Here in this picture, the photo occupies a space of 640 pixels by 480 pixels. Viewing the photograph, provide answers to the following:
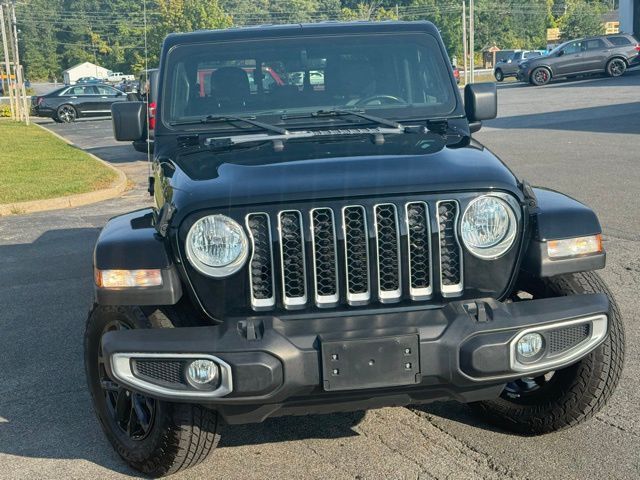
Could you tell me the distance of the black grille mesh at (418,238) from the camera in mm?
3605

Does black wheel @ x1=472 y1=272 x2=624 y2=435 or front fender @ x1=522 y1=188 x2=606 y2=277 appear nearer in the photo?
front fender @ x1=522 y1=188 x2=606 y2=277

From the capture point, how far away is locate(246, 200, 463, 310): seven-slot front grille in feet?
11.7

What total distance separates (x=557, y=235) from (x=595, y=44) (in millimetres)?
37177

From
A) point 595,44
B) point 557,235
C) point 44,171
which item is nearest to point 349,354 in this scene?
point 557,235

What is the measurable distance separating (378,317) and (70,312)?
4.02 metres

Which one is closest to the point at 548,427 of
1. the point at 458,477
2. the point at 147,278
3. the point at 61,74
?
the point at 458,477

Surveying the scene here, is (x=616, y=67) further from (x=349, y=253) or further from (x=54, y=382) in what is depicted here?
(x=349, y=253)

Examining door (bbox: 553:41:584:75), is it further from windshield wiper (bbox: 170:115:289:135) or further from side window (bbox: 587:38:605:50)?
windshield wiper (bbox: 170:115:289:135)

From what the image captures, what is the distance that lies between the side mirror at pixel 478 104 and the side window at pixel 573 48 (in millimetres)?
35308

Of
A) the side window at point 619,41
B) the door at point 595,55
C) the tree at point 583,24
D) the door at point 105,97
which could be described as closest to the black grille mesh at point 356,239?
the door at point 105,97

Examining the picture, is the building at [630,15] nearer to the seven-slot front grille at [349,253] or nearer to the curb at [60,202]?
the curb at [60,202]

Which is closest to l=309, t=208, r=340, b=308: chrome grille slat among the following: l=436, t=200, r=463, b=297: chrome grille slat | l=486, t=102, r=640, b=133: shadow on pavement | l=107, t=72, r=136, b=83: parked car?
l=436, t=200, r=463, b=297: chrome grille slat

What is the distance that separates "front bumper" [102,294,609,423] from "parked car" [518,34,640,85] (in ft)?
122

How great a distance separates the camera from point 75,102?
35281 mm
